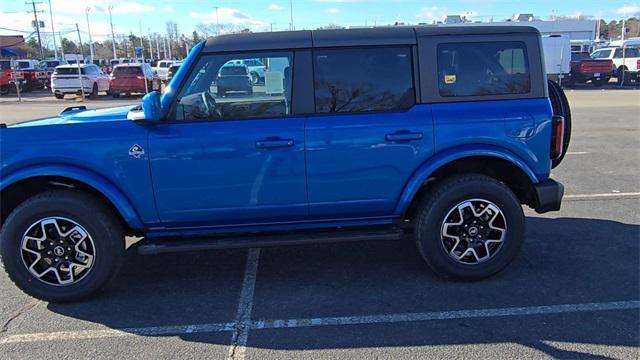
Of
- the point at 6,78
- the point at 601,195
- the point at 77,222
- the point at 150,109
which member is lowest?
the point at 601,195

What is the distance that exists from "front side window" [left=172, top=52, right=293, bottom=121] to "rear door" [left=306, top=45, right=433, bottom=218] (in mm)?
262

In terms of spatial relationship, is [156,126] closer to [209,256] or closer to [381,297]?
[209,256]

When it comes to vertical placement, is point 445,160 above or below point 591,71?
above

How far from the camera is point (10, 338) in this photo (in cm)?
341

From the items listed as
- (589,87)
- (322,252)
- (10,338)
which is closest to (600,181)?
(322,252)

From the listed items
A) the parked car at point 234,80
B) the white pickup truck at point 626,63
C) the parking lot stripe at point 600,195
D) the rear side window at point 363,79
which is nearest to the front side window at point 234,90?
the parked car at point 234,80

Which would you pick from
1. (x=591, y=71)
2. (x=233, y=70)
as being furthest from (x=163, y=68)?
(x=233, y=70)

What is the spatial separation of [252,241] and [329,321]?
82 centimetres

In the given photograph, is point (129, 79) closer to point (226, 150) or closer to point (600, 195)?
point (600, 195)

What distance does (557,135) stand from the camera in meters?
4.06

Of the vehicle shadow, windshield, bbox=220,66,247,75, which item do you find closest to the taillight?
the vehicle shadow

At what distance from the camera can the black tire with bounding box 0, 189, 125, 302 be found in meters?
3.72

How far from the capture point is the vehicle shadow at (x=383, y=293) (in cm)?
330

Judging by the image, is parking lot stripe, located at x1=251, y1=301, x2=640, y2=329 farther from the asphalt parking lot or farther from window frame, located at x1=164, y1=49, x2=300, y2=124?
window frame, located at x1=164, y1=49, x2=300, y2=124
